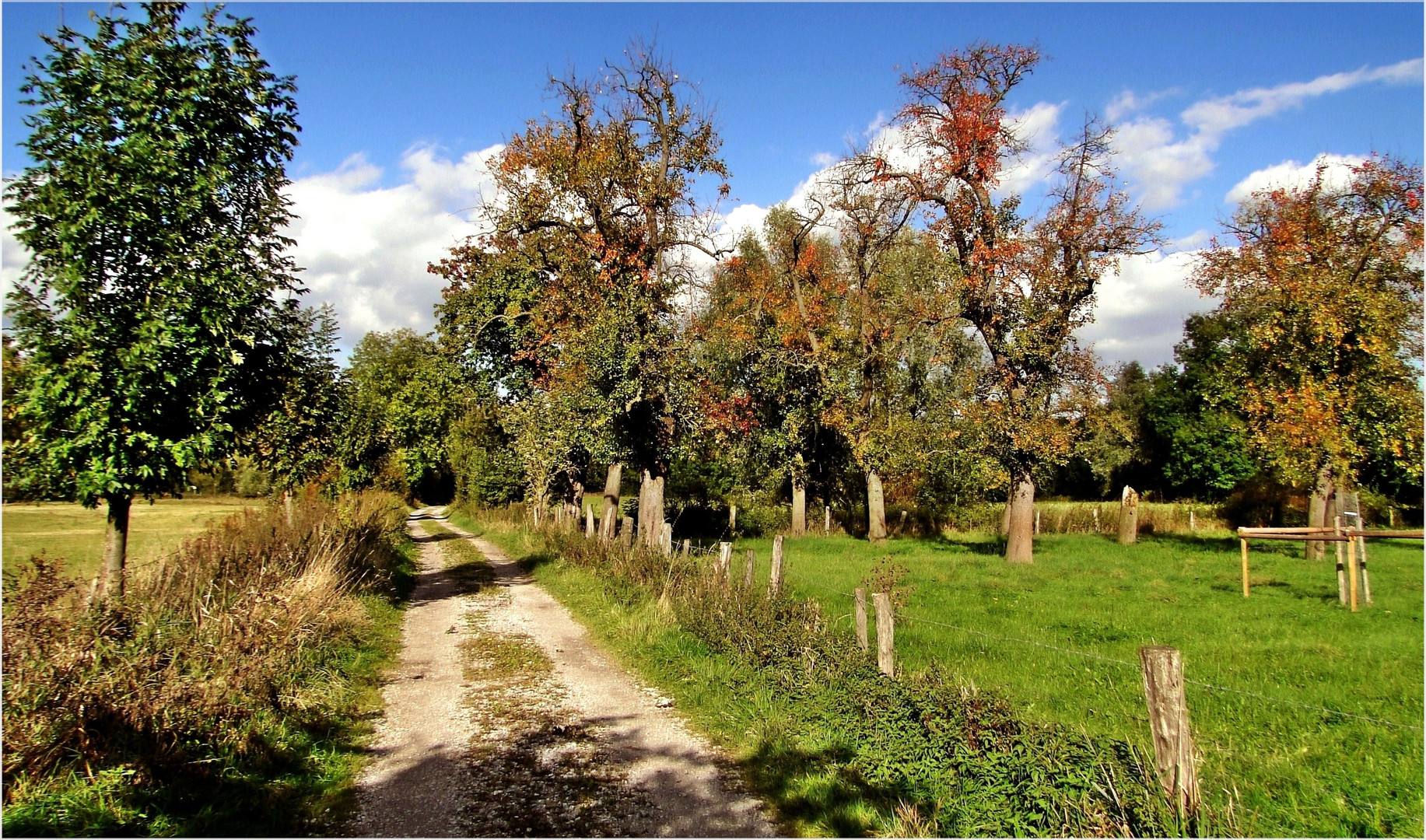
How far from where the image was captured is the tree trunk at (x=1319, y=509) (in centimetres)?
2378

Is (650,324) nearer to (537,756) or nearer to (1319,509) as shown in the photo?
(537,756)

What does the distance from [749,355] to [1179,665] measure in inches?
984

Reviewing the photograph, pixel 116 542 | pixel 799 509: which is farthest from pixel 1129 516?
pixel 116 542

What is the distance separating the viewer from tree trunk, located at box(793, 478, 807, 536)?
105ft

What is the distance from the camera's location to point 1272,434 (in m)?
21.7

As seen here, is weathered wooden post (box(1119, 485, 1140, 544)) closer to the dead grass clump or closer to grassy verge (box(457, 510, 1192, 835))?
grassy verge (box(457, 510, 1192, 835))

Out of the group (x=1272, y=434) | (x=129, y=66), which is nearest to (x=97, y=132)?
(x=129, y=66)

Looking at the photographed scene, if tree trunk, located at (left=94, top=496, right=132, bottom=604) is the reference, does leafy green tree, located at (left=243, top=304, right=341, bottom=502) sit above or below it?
above

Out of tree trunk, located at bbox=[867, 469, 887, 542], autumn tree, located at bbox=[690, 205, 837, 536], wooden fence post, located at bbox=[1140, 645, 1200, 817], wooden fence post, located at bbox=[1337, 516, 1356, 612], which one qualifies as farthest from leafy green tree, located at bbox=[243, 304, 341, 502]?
tree trunk, located at bbox=[867, 469, 887, 542]

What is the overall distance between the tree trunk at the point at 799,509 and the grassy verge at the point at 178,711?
2434 centimetres

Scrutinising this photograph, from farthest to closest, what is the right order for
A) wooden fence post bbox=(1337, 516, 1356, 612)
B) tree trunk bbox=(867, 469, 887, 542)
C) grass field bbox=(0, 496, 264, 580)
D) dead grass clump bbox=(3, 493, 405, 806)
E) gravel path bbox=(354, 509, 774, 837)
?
tree trunk bbox=(867, 469, 887, 542)
wooden fence post bbox=(1337, 516, 1356, 612)
grass field bbox=(0, 496, 264, 580)
gravel path bbox=(354, 509, 774, 837)
dead grass clump bbox=(3, 493, 405, 806)

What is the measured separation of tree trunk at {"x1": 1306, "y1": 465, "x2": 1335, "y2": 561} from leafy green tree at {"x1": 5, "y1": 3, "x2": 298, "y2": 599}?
29.0 m

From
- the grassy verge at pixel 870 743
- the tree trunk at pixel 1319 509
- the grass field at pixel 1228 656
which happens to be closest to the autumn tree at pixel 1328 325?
the tree trunk at pixel 1319 509

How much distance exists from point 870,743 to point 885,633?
1.45 m
